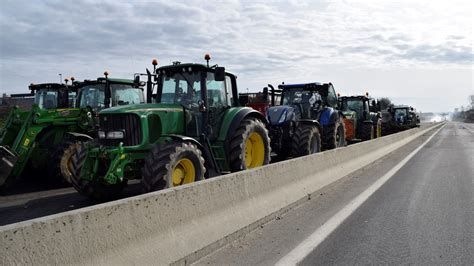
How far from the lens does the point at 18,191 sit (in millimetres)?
10008

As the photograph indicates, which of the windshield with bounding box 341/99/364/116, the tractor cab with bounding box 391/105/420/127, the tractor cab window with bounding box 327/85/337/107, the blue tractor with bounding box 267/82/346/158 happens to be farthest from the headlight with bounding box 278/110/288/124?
the tractor cab with bounding box 391/105/420/127

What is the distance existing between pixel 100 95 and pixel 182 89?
404 cm

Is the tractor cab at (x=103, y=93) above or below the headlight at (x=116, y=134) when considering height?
above

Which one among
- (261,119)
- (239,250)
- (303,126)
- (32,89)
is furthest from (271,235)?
(32,89)

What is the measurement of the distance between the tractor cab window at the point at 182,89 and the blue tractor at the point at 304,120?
4.58 m

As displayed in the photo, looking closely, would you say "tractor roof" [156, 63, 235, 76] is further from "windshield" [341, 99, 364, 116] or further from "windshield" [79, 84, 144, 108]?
"windshield" [341, 99, 364, 116]

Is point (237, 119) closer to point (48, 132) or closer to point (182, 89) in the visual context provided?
point (182, 89)

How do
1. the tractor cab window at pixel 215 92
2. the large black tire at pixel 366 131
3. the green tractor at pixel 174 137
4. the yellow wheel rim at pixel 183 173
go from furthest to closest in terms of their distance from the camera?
the large black tire at pixel 366 131, the tractor cab window at pixel 215 92, the yellow wheel rim at pixel 183 173, the green tractor at pixel 174 137

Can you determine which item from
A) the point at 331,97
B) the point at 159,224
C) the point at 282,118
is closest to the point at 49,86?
the point at 282,118

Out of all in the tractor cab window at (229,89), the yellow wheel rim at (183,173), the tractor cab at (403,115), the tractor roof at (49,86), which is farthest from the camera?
the tractor cab at (403,115)

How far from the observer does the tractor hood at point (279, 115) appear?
13.1 meters

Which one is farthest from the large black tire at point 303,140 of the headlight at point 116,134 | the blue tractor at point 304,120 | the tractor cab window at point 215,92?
the headlight at point 116,134

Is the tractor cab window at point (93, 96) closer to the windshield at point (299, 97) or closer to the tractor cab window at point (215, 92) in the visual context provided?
the tractor cab window at point (215, 92)

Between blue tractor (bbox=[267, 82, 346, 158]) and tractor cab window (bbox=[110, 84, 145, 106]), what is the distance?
379 centimetres
